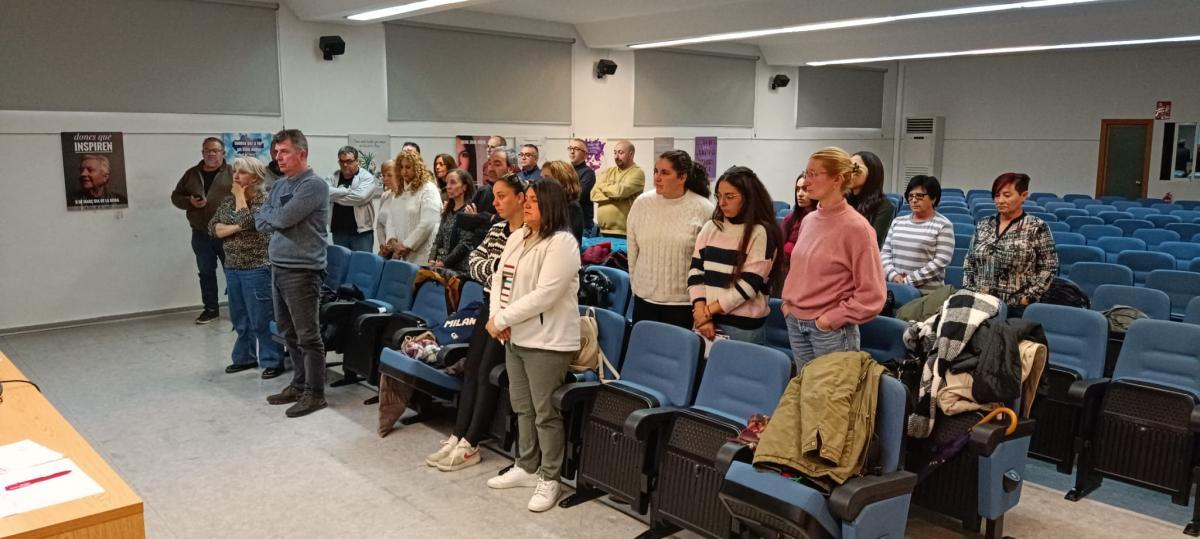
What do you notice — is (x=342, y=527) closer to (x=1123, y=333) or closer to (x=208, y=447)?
(x=208, y=447)

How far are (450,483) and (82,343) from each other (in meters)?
4.55

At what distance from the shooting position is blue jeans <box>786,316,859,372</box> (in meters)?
3.70

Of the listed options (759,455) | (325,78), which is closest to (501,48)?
(325,78)

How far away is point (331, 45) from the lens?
29.0 ft

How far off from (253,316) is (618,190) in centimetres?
264

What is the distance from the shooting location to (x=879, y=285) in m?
3.61

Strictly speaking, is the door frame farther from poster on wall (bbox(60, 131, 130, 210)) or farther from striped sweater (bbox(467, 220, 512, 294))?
poster on wall (bbox(60, 131, 130, 210))

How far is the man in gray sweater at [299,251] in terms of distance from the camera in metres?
4.90

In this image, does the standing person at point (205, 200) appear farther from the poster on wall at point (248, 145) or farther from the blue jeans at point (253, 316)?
the blue jeans at point (253, 316)

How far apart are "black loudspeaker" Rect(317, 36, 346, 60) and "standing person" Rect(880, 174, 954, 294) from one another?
19.9 feet

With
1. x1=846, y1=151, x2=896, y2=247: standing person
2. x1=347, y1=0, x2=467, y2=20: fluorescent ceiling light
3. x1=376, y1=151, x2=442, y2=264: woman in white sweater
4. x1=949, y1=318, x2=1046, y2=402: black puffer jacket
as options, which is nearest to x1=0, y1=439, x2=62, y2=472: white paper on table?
x1=949, y1=318, x2=1046, y2=402: black puffer jacket

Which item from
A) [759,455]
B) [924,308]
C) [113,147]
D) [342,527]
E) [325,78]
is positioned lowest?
[342,527]

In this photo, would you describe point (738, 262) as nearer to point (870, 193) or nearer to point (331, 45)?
point (870, 193)

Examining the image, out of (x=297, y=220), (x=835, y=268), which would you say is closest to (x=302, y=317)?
(x=297, y=220)
